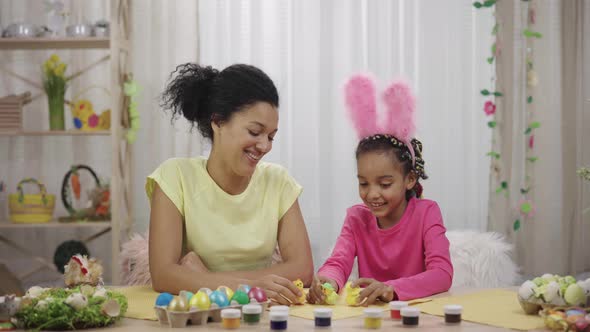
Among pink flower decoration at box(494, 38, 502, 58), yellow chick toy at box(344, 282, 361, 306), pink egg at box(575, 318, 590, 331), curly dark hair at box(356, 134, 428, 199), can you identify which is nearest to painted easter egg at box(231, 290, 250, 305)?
yellow chick toy at box(344, 282, 361, 306)

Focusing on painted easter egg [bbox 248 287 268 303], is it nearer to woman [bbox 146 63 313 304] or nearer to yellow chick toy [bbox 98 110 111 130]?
woman [bbox 146 63 313 304]

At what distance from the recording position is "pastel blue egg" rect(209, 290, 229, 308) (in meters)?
1.53

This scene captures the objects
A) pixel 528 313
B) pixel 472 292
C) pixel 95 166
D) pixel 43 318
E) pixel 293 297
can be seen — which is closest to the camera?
pixel 43 318

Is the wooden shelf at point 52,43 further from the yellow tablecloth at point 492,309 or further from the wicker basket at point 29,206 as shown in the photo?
the yellow tablecloth at point 492,309

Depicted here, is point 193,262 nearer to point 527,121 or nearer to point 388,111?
point 388,111

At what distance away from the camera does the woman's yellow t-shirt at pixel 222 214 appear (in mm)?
2186

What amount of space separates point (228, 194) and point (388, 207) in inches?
17.7

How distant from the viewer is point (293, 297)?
175 cm

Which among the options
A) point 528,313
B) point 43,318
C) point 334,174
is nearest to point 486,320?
point 528,313

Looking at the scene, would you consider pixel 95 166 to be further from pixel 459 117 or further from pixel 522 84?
pixel 522 84

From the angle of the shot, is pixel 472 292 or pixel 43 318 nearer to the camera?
pixel 43 318

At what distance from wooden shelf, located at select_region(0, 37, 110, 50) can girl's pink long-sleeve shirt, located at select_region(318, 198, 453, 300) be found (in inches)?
86.7

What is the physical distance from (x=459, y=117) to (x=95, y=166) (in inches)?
78.2

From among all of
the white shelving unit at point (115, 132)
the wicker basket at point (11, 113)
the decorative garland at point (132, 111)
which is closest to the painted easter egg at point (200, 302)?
the white shelving unit at point (115, 132)
